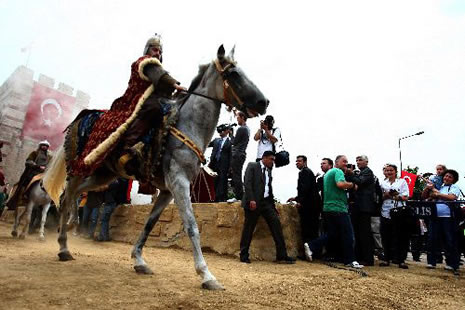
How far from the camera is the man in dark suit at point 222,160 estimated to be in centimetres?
793

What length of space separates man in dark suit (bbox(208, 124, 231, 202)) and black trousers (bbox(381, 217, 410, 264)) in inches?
159

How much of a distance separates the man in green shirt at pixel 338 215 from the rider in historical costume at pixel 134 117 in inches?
158

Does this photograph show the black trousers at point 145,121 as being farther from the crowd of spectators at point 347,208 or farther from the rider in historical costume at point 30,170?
the rider in historical costume at point 30,170

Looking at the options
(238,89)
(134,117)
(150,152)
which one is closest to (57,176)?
(134,117)

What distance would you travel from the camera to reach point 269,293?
324 centimetres

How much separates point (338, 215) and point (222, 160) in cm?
306

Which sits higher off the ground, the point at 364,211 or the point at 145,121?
the point at 145,121

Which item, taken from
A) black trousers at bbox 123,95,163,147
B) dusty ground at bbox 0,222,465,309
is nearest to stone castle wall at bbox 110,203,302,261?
dusty ground at bbox 0,222,465,309

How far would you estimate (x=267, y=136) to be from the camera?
23.6 ft

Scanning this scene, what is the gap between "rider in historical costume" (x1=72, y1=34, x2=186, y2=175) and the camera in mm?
3777

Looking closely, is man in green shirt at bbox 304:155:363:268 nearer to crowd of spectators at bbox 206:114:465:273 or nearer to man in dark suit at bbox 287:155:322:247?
crowd of spectators at bbox 206:114:465:273

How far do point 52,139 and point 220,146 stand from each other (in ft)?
115

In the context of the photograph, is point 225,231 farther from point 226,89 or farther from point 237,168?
point 226,89

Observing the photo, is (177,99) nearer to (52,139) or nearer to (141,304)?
(141,304)
